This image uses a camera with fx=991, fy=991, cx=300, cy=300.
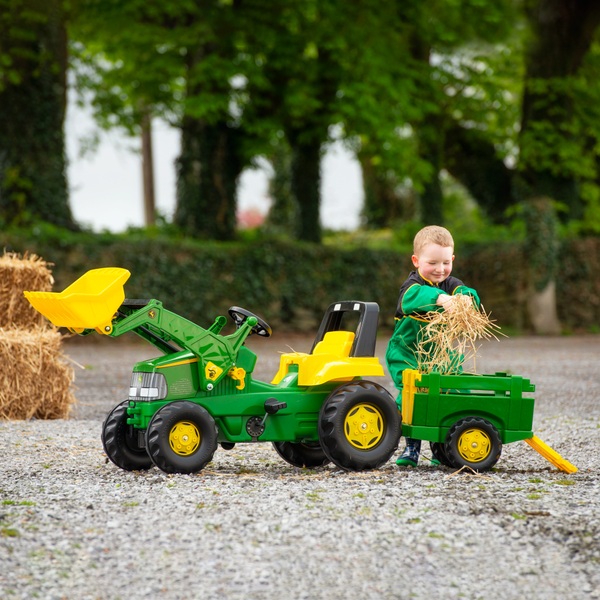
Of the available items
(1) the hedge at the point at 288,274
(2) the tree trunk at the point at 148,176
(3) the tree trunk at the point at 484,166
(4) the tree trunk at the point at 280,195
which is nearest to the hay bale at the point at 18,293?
(1) the hedge at the point at 288,274

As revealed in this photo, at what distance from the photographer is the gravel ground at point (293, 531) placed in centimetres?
375

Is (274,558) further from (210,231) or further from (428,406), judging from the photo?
(210,231)

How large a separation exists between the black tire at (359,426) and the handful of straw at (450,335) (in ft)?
1.35

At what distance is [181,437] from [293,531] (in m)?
1.46

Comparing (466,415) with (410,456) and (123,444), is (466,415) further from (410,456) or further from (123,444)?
(123,444)

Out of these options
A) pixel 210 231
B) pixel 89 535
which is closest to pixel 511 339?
pixel 210 231

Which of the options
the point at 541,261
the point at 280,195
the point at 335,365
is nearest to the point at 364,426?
the point at 335,365

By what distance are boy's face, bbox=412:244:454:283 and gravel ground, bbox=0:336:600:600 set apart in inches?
46.7

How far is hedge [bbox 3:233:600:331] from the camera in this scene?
1978 centimetres

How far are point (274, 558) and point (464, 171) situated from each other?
86.4 feet

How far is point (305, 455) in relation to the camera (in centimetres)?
617

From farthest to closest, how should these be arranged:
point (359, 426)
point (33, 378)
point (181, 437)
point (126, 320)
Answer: point (33, 378), point (359, 426), point (181, 437), point (126, 320)

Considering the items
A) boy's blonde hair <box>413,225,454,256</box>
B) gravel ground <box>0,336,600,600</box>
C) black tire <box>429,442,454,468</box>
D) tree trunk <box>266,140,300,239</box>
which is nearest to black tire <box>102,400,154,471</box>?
gravel ground <box>0,336,600,600</box>

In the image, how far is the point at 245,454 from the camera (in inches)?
272
